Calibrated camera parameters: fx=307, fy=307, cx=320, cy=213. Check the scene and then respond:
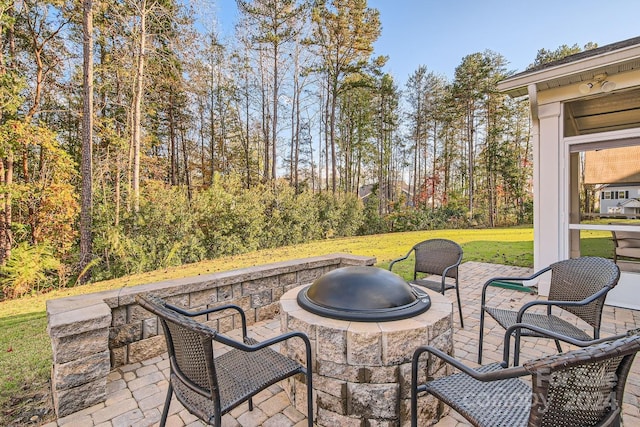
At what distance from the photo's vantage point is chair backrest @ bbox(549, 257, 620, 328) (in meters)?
2.11

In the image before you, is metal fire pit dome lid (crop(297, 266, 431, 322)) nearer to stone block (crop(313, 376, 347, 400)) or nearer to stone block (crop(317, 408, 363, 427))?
stone block (crop(313, 376, 347, 400))

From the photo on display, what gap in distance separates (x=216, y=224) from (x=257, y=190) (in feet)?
6.69

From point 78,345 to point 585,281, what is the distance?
11.7ft

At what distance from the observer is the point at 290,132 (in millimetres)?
17281

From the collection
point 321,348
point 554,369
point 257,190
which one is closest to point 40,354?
point 321,348

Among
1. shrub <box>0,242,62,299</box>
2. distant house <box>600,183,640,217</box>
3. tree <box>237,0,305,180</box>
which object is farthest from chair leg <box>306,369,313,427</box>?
tree <box>237,0,305,180</box>

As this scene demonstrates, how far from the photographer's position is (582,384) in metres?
1.03

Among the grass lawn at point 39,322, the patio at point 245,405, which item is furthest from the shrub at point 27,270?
the patio at point 245,405

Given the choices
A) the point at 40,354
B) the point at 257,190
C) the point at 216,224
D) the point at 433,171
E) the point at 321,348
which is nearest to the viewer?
the point at 321,348

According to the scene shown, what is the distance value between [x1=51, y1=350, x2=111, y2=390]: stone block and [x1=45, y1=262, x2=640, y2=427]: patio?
0.20 meters

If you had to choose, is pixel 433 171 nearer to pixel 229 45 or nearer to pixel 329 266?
pixel 229 45

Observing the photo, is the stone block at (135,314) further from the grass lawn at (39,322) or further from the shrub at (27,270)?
the shrub at (27,270)

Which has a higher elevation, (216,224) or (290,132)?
(290,132)

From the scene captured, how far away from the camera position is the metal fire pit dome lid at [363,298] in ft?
6.29
